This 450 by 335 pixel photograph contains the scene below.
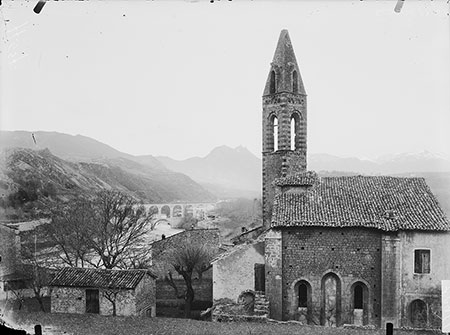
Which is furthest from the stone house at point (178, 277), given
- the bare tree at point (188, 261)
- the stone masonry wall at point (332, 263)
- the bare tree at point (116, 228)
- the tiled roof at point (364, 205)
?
the tiled roof at point (364, 205)

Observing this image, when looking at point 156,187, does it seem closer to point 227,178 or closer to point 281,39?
point 227,178

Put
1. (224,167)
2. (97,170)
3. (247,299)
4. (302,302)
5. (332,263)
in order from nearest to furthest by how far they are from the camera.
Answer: (332,263) → (302,302) → (247,299) → (224,167) → (97,170)

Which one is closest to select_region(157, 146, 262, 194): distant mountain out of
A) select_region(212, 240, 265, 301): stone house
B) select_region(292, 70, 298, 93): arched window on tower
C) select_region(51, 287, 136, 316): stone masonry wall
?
select_region(292, 70, 298, 93): arched window on tower

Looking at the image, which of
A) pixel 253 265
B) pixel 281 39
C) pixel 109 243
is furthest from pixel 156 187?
pixel 281 39

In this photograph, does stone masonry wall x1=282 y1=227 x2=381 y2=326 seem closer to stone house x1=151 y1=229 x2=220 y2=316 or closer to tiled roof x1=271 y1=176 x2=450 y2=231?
tiled roof x1=271 y1=176 x2=450 y2=231

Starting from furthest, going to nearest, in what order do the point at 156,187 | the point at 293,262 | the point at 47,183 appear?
the point at 156,187 < the point at 47,183 < the point at 293,262

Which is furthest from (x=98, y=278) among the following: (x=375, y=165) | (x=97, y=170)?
(x=375, y=165)

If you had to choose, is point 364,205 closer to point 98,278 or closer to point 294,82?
point 294,82
